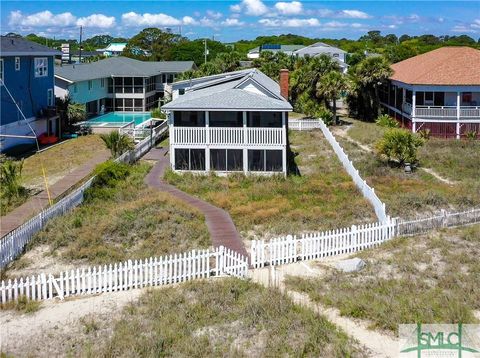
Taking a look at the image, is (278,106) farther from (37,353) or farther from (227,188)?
(37,353)

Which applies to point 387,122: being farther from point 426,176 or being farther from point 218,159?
point 218,159

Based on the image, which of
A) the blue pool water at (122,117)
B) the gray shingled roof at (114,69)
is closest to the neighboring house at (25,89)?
the gray shingled roof at (114,69)

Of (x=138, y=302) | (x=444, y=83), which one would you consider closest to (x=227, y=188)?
(x=138, y=302)

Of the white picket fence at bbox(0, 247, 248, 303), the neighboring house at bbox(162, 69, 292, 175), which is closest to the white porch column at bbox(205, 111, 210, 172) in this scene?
the neighboring house at bbox(162, 69, 292, 175)

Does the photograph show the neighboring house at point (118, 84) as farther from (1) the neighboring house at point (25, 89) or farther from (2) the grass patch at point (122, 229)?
(2) the grass patch at point (122, 229)

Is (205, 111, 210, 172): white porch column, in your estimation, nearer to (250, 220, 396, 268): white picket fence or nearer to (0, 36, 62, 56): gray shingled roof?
(250, 220, 396, 268): white picket fence
